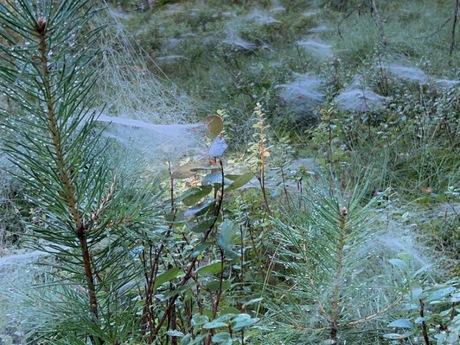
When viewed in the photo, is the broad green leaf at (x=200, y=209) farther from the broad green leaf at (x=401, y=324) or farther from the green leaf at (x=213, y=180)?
the broad green leaf at (x=401, y=324)

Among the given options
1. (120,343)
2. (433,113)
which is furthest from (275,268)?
(433,113)

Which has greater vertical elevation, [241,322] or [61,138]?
[61,138]

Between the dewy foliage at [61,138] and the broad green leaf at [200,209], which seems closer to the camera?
the dewy foliage at [61,138]

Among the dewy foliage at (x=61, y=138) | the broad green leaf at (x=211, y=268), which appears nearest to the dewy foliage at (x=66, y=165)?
the dewy foliage at (x=61, y=138)

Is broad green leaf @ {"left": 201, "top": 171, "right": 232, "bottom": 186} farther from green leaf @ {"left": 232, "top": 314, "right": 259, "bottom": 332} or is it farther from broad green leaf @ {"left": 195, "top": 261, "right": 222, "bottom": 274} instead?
green leaf @ {"left": 232, "top": 314, "right": 259, "bottom": 332}

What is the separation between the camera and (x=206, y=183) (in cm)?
76

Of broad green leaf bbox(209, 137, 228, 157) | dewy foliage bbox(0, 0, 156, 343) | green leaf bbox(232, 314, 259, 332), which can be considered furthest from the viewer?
broad green leaf bbox(209, 137, 228, 157)

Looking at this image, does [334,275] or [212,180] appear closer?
[334,275]

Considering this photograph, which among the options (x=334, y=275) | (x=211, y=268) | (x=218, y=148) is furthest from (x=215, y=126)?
(x=334, y=275)

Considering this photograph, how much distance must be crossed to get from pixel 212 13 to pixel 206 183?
6.30m

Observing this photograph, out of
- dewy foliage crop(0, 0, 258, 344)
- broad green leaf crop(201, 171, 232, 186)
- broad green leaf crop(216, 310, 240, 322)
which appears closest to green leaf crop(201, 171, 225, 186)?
broad green leaf crop(201, 171, 232, 186)

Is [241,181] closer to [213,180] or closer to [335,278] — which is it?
[213,180]

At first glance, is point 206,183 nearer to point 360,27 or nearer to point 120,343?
point 120,343

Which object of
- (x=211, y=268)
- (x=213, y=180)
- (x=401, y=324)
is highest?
(x=213, y=180)
